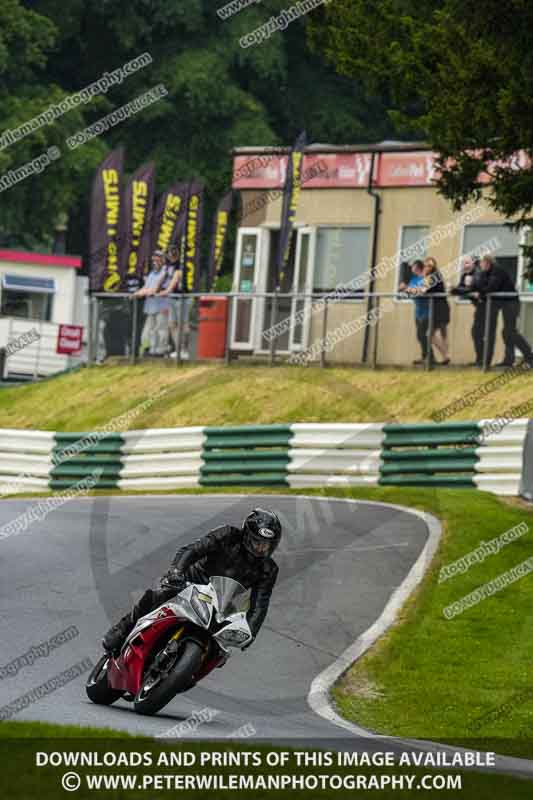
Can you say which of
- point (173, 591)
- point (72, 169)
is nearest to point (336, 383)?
point (173, 591)

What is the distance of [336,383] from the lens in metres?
25.5

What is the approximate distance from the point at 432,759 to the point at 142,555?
7833mm

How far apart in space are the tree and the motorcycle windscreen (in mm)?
7512

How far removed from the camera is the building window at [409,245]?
95.3 ft

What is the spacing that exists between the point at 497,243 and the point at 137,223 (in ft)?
28.9

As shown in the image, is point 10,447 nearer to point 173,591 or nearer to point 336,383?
point 336,383

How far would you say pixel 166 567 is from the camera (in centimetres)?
1597

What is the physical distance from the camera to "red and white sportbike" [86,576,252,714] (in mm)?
9914

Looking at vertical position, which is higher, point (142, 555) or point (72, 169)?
point (72, 169)

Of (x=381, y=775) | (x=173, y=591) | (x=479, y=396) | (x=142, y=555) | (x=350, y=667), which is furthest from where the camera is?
(x=479, y=396)

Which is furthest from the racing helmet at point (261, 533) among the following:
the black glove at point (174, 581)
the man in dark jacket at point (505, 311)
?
the man in dark jacket at point (505, 311)

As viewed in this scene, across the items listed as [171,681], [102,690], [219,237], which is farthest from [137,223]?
[171,681]

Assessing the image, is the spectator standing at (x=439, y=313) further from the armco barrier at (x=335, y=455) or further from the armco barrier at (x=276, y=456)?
the armco barrier at (x=335, y=455)

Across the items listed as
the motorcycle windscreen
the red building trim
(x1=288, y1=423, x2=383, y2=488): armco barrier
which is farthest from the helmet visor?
the red building trim
